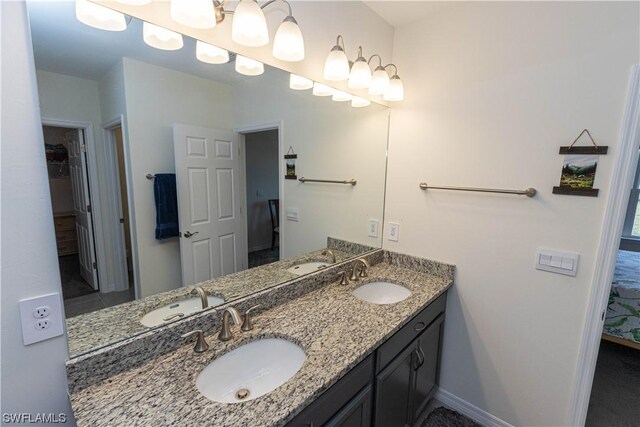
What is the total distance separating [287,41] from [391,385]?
1.66 m

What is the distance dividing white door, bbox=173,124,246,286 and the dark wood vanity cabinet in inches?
28.8

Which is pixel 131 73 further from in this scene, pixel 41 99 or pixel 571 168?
pixel 571 168

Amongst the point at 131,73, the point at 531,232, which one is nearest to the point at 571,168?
the point at 531,232

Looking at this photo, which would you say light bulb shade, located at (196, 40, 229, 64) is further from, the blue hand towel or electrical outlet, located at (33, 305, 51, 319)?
electrical outlet, located at (33, 305, 51, 319)

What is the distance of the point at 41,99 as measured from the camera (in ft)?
2.63

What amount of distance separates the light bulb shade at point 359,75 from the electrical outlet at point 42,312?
1.65 meters

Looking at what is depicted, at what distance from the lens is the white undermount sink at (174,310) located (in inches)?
43.5

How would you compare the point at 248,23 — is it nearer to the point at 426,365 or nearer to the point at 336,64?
the point at 336,64

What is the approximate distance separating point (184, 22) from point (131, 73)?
0.26 m

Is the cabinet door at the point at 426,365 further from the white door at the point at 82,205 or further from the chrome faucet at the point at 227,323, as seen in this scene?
the white door at the point at 82,205

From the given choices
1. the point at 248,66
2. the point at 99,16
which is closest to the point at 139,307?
the point at 99,16

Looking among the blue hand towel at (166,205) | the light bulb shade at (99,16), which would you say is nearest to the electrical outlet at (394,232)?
the blue hand towel at (166,205)

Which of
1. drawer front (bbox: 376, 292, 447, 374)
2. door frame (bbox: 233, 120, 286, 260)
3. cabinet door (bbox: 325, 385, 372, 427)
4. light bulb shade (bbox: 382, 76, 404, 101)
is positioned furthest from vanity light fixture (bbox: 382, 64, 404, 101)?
cabinet door (bbox: 325, 385, 372, 427)

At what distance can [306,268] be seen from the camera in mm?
1756
